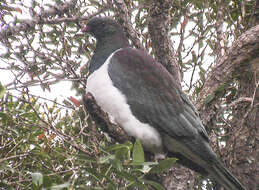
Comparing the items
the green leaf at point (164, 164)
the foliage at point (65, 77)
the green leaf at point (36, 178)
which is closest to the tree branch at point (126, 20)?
the foliage at point (65, 77)

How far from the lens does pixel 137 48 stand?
11.3 feet

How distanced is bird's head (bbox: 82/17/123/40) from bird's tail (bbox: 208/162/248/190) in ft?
4.48

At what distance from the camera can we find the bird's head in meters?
3.54

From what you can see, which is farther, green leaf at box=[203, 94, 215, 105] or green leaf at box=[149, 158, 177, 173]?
green leaf at box=[203, 94, 215, 105]

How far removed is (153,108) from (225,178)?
0.67m

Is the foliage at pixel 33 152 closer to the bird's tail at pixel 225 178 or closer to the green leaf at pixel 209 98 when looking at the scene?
the bird's tail at pixel 225 178

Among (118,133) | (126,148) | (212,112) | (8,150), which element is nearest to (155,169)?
(126,148)

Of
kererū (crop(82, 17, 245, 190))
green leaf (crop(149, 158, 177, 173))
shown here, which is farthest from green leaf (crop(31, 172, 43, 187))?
kererū (crop(82, 17, 245, 190))

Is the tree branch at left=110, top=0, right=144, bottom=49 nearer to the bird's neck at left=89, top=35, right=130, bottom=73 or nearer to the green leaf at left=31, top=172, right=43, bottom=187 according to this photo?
the bird's neck at left=89, top=35, right=130, bottom=73

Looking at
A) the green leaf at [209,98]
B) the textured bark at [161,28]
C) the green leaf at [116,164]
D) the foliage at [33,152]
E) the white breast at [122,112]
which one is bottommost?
the green leaf at [116,164]

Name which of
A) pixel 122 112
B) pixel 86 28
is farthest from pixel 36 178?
pixel 86 28

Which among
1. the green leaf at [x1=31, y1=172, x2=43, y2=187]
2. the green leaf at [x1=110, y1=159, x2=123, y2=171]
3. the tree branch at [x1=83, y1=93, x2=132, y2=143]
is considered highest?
the tree branch at [x1=83, y1=93, x2=132, y2=143]

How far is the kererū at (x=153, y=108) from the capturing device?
9.58ft

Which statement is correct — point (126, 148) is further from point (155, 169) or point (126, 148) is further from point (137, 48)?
point (137, 48)
